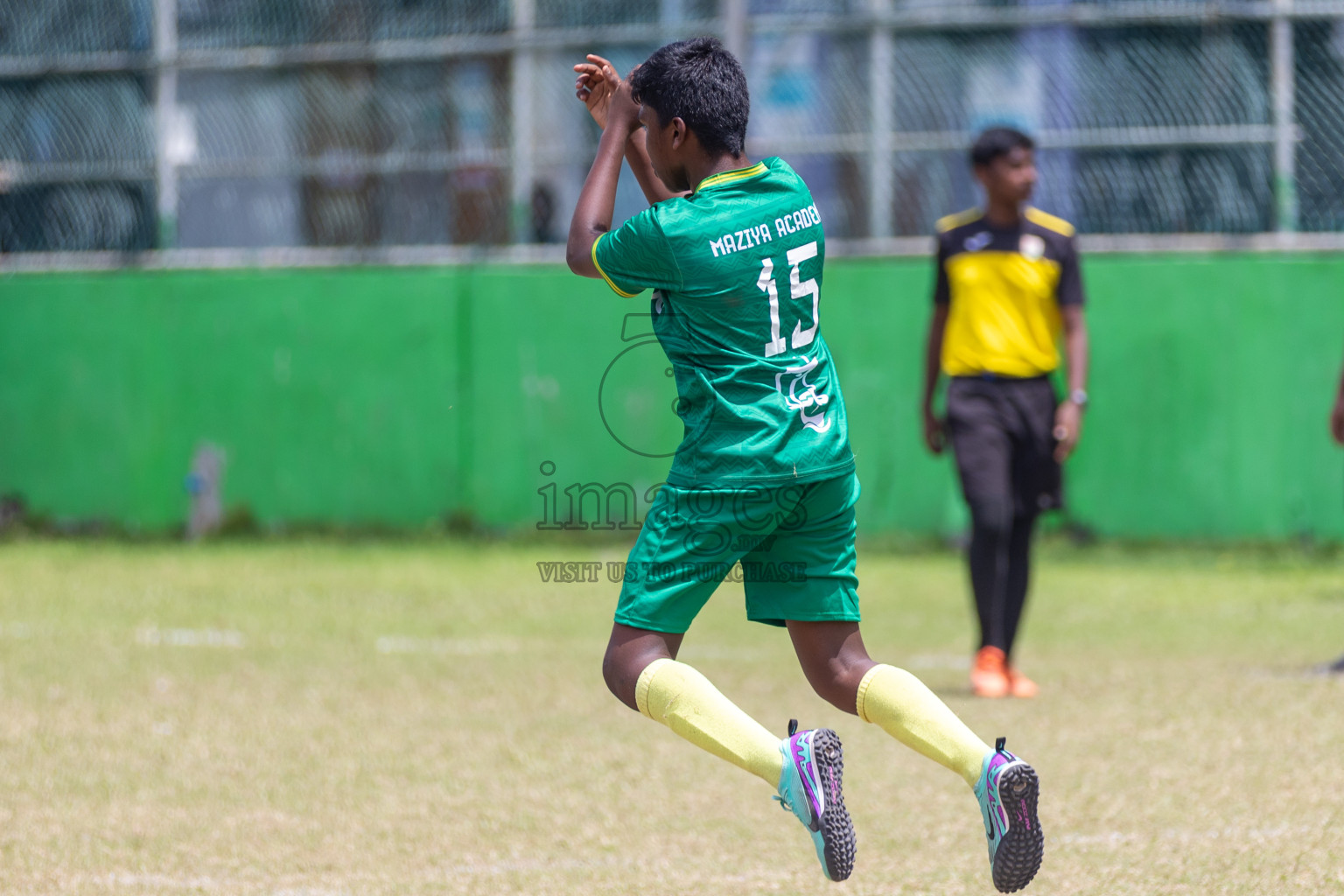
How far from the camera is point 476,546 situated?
12078 millimetres

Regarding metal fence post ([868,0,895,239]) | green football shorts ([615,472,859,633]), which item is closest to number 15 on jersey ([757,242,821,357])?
green football shorts ([615,472,859,633])

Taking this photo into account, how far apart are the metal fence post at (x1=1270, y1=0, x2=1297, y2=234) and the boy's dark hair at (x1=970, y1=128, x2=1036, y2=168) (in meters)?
5.01

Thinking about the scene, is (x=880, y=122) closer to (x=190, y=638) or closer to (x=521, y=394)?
(x=521, y=394)

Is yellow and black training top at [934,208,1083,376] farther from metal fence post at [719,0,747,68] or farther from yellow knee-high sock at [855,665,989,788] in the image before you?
metal fence post at [719,0,747,68]

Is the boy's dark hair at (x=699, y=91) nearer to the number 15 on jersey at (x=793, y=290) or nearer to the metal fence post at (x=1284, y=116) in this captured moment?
the number 15 on jersey at (x=793, y=290)

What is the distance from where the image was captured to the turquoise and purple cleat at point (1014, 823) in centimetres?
339

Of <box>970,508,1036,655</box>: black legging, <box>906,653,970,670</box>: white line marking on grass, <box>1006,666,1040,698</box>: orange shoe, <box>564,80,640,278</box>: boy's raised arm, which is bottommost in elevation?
<box>906,653,970,670</box>: white line marking on grass

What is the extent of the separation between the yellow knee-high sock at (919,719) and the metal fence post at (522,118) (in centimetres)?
927

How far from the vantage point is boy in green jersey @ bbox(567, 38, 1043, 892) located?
11.9 ft

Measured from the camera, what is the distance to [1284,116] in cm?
1122

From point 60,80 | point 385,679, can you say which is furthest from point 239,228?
point 385,679

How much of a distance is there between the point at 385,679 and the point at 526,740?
141cm

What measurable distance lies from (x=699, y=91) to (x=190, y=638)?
17.8ft

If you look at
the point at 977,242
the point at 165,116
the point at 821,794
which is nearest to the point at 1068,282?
the point at 977,242
